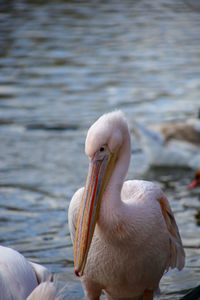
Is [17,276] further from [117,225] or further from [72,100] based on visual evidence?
[72,100]

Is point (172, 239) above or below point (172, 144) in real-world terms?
above

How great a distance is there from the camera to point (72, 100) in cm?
990

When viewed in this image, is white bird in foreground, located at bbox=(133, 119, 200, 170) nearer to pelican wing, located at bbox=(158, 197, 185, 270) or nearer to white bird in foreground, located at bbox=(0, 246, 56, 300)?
pelican wing, located at bbox=(158, 197, 185, 270)

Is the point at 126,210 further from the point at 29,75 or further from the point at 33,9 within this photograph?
the point at 33,9

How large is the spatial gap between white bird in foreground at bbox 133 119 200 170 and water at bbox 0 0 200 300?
0.53 feet

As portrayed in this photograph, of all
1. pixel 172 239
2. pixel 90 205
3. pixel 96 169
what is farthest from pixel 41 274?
pixel 172 239

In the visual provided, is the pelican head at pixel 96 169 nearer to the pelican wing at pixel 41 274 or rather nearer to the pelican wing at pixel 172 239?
the pelican wing at pixel 41 274

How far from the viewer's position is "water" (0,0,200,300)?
5668 mm

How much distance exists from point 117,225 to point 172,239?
0.56 m

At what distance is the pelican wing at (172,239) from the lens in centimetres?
392

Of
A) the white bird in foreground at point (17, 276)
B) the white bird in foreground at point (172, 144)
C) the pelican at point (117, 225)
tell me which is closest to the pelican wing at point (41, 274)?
the white bird in foreground at point (17, 276)

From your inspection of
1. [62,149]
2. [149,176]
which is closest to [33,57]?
[62,149]

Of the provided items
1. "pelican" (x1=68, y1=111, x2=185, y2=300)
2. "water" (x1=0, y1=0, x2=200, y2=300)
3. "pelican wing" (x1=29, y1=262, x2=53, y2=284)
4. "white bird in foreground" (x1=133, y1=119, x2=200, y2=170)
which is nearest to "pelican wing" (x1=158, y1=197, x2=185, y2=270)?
"pelican" (x1=68, y1=111, x2=185, y2=300)

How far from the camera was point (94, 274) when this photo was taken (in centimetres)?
379
